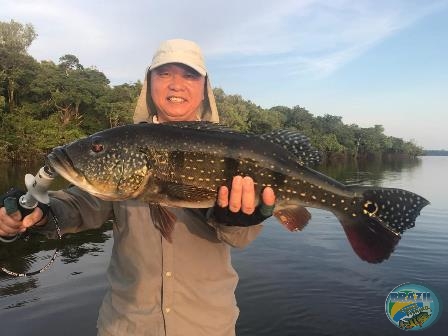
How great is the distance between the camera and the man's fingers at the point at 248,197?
3344mm

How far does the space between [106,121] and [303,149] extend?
58216 mm

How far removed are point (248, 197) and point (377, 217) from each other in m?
1.22

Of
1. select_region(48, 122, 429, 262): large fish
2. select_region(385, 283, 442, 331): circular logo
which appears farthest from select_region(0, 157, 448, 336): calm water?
select_region(48, 122, 429, 262): large fish

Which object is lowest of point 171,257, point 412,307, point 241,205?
point 412,307

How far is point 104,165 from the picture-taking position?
3.54 meters

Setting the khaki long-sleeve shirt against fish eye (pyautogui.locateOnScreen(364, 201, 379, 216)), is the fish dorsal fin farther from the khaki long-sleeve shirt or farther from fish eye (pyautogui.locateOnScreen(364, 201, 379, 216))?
the khaki long-sleeve shirt

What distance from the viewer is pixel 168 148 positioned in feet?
11.5

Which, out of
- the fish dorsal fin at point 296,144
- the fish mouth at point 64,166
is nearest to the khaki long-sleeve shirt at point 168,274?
the fish mouth at point 64,166

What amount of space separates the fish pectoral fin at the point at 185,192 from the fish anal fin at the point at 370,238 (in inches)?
50.2

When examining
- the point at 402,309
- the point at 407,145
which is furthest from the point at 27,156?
the point at 407,145

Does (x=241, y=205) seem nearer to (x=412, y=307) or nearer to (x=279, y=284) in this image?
(x=279, y=284)

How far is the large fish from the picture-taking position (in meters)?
3.43

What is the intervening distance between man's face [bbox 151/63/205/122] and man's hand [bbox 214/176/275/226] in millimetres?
995

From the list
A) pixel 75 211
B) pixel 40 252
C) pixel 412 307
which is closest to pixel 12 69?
pixel 40 252
